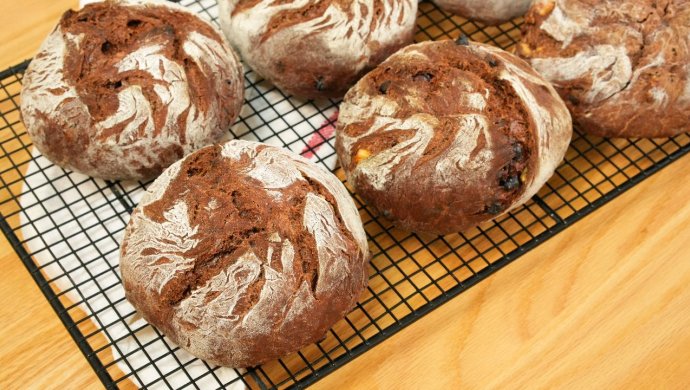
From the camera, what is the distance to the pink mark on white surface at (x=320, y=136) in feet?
5.61

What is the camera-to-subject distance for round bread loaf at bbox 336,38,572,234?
1.44m

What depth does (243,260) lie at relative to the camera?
1292 mm

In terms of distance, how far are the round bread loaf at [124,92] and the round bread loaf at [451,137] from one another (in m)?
0.30

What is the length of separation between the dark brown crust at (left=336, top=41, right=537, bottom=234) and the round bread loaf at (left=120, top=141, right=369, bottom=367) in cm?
→ 13

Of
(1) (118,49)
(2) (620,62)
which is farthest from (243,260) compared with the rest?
(2) (620,62)

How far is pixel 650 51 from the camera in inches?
62.5

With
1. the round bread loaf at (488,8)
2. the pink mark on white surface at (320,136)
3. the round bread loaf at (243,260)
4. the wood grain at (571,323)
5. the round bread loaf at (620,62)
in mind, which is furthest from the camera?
the round bread loaf at (488,8)

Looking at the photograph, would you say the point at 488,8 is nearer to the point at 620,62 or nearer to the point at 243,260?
the point at 620,62

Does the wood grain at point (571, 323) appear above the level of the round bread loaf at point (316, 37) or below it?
below

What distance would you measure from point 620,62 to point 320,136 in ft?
2.14

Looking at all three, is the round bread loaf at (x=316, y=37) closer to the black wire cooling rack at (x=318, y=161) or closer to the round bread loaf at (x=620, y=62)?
the black wire cooling rack at (x=318, y=161)

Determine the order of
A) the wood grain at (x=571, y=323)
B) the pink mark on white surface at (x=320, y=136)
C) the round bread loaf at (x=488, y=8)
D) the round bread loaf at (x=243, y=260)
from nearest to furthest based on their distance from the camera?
the round bread loaf at (x=243, y=260) < the wood grain at (x=571, y=323) < the pink mark on white surface at (x=320, y=136) < the round bread loaf at (x=488, y=8)

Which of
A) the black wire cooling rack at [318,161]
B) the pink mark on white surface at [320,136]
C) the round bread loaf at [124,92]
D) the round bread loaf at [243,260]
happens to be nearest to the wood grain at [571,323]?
the black wire cooling rack at [318,161]

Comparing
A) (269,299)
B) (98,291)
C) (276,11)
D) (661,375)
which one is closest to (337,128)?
(276,11)
